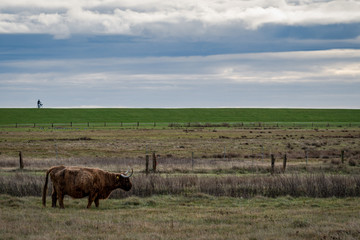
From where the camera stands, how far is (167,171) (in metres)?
27.5

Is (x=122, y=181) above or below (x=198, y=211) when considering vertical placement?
above

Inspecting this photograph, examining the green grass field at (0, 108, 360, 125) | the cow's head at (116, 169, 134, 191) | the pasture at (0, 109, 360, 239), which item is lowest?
the pasture at (0, 109, 360, 239)

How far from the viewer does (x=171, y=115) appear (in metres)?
170

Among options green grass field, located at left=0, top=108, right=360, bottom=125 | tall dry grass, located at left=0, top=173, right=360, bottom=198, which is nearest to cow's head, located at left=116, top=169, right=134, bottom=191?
tall dry grass, located at left=0, top=173, right=360, bottom=198

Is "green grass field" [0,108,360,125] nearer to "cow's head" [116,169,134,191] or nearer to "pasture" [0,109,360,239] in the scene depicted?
"pasture" [0,109,360,239]

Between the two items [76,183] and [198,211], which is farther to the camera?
[76,183]

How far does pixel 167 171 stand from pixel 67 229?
51.3 feet

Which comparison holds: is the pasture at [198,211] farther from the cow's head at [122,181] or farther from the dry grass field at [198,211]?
the cow's head at [122,181]

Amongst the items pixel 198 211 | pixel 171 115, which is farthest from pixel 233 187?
pixel 171 115

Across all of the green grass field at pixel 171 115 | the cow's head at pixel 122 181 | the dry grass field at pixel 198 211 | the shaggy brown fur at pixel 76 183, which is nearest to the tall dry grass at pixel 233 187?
the dry grass field at pixel 198 211

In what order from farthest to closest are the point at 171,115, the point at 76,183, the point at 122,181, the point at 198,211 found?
the point at 171,115, the point at 122,181, the point at 76,183, the point at 198,211

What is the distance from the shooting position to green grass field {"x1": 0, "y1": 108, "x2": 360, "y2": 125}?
152 m

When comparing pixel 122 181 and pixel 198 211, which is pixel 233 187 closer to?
pixel 198 211

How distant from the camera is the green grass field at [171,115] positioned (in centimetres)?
15150
